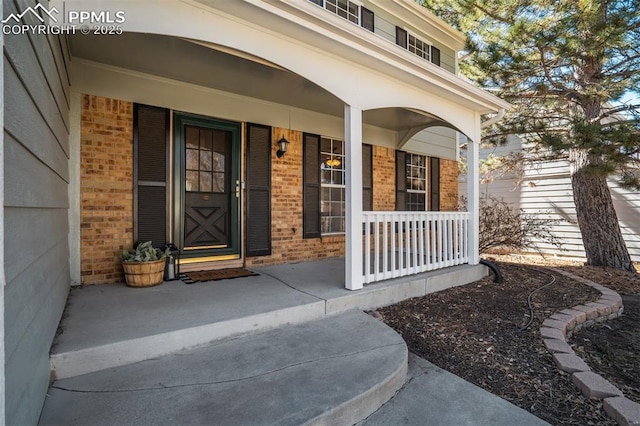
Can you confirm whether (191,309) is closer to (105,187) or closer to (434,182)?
(105,187)

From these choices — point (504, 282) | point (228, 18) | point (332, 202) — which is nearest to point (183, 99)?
point (228, 18)

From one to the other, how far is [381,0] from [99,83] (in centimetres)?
512

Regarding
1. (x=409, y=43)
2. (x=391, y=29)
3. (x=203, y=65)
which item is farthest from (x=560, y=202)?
(x=203, y=65)

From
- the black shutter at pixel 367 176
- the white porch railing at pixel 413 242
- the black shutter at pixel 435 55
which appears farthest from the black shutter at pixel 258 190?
the black shutter at pixel 435 55

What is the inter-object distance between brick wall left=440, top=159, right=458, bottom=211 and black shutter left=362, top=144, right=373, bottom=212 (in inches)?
90.0

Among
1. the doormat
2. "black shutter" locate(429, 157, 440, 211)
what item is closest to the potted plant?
the doormat

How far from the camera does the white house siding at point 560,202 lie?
8.44m

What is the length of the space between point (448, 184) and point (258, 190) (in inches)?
193

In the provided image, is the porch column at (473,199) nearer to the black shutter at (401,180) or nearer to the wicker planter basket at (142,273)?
the black shutter at (401,180)

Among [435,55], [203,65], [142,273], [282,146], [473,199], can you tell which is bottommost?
[142,273]

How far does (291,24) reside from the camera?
2.92m

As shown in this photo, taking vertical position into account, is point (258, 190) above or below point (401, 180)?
below

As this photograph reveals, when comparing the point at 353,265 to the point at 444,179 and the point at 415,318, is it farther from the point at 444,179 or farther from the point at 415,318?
the point at 444,179

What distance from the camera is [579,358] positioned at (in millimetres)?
2680
